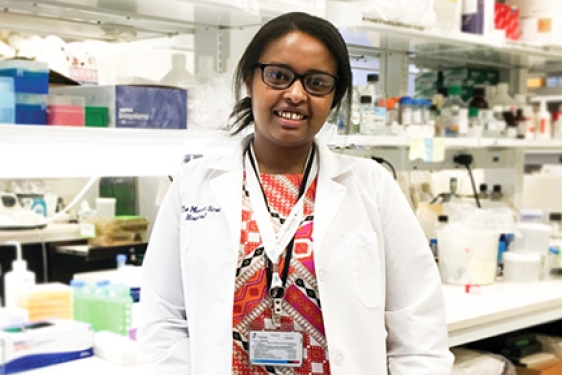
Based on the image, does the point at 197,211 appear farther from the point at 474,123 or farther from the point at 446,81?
the point at 446,81

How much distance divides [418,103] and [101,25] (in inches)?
55.1

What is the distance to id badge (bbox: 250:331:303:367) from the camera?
145 cm

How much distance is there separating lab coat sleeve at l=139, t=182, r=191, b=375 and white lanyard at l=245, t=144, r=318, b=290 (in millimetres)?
184

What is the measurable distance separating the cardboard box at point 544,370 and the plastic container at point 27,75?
2.07m

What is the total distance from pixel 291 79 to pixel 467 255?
163cm

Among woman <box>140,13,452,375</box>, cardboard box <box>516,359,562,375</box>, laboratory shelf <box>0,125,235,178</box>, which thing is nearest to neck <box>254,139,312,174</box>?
woman <box>140,13,452,375</box>

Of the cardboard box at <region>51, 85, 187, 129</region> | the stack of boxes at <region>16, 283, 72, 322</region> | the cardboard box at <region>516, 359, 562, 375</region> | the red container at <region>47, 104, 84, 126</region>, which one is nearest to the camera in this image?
the red container at <region>47, 104, 84, 126</region>

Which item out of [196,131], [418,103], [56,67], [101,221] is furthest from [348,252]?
[101,221]

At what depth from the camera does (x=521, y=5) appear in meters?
3.53

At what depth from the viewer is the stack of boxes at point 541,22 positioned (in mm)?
3395

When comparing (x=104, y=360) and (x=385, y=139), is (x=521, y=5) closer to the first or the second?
(x=385, y=139)

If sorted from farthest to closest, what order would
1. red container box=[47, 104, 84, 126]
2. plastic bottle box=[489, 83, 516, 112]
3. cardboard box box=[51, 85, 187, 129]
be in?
plastic bottle box=[489, 83, 516, 112], cardboard box box=[51, 85, 187, 129], red container box=[47, 104, 84, 126]

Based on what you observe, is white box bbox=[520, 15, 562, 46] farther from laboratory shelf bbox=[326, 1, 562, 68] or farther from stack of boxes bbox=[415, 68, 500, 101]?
stack of boxes bbox=[415, 68, 500, 101]

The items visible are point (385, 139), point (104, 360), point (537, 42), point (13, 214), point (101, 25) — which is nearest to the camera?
point (104, 360)
